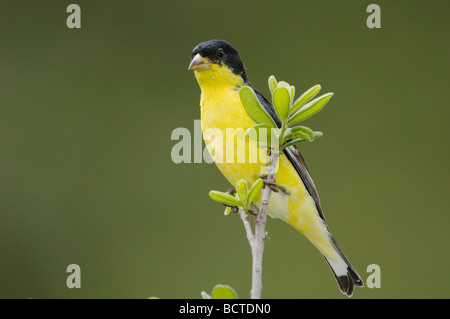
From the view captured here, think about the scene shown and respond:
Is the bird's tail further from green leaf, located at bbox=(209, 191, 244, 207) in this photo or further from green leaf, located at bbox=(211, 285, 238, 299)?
green leaf, located at bbox=(211, 285, 238, 299)

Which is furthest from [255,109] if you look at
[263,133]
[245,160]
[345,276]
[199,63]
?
[345,276]

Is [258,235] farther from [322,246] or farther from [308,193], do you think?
[322,246]

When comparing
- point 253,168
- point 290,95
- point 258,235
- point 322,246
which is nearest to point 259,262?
point 258,235

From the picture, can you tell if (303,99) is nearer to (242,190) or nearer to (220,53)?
(242,190)

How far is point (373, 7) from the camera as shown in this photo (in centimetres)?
281

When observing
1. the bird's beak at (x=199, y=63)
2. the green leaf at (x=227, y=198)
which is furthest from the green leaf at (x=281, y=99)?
the bird's beak at (x=199, y=63)

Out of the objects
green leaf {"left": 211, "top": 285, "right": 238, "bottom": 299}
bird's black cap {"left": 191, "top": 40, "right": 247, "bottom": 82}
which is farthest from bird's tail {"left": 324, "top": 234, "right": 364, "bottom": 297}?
green leaf {"left": 211, "top": 285, "right": 238, "bottom": 299}

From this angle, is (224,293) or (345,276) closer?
(224,293)

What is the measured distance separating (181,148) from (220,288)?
2.57ft

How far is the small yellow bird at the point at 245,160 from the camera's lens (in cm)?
150

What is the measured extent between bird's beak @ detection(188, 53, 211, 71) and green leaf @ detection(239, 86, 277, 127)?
93 centimetres

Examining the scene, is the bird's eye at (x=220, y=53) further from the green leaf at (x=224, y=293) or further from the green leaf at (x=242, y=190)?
the green leaf at (x=224, y=293)

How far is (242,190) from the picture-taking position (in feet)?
2.17

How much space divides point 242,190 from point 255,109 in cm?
11
